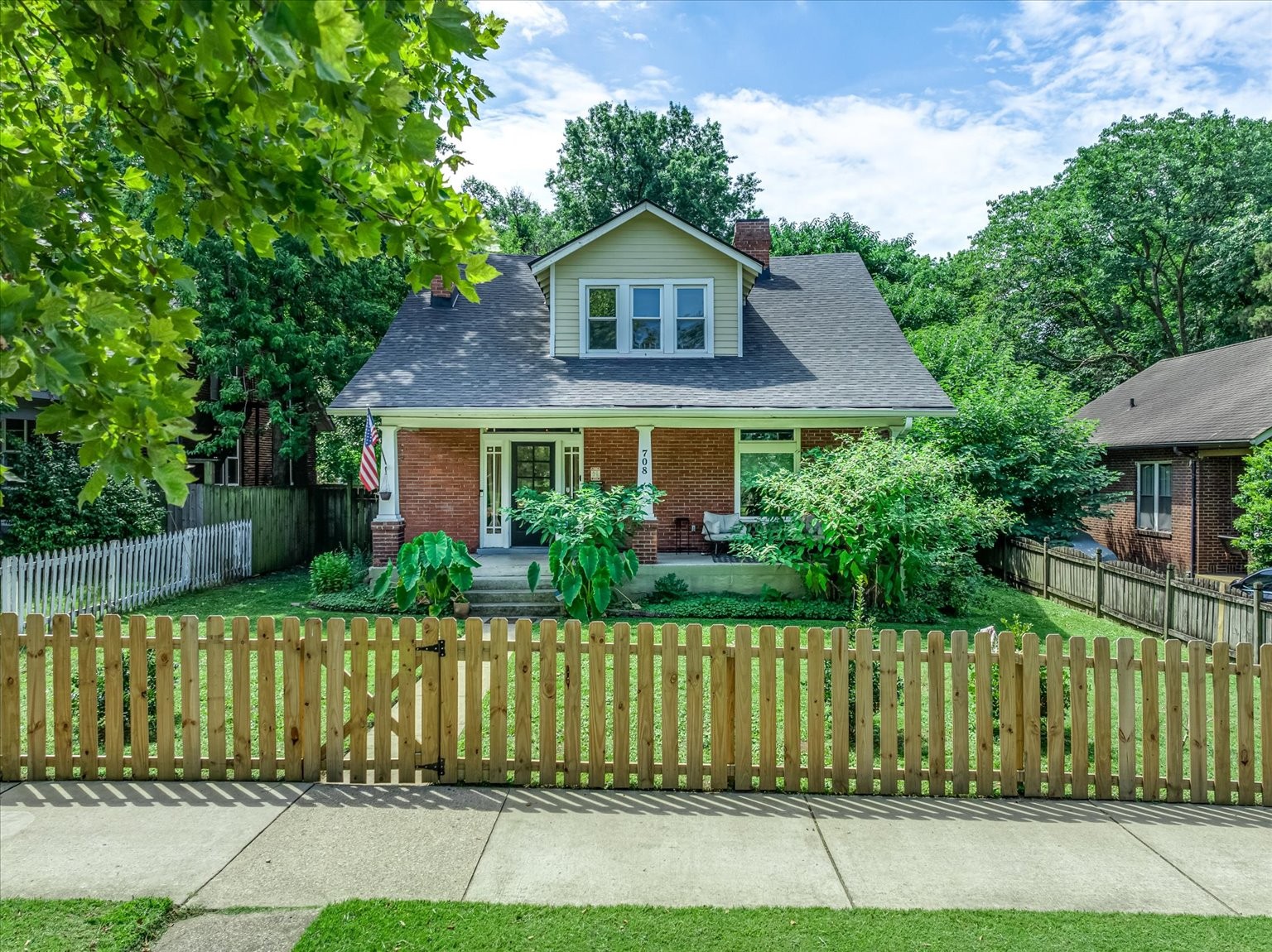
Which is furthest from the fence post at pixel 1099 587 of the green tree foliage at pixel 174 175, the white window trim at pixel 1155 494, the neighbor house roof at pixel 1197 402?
the green tree foliage at pixel 174 175

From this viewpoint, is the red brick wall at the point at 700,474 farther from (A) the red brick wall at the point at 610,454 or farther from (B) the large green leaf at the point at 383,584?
(B) the large green leaf at the point at 383,584

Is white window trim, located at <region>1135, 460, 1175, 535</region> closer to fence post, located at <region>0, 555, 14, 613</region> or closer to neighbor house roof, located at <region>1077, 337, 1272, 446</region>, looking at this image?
neighbor house roof, located at <region>1077, 337, 1272, 446</region>

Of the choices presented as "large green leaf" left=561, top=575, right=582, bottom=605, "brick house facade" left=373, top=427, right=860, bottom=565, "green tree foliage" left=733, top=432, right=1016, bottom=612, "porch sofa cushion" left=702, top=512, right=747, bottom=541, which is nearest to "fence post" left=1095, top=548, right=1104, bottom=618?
"green tree foliage" left=733, top=432, right=1016, bottom=612

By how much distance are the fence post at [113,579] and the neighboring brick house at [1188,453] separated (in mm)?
20398

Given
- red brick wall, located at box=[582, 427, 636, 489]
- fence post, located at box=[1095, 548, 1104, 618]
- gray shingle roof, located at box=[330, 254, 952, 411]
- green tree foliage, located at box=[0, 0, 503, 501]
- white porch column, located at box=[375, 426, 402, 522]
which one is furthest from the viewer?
red brick wall, located at box=[582, 427, 636, 489]

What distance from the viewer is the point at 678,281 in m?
15.5

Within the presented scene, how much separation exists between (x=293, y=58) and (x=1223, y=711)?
19.7 feet

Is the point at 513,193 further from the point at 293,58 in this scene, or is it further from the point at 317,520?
the point at 293,58

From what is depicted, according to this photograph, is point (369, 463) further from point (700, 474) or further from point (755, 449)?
point (755, 449)

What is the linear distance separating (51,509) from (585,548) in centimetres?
817

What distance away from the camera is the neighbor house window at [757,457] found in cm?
1529

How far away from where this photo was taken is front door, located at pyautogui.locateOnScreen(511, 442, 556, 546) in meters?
15.8

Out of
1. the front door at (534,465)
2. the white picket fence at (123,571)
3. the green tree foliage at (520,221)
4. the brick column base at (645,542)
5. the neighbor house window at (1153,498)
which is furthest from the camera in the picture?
the green tree foliage at (520,221)

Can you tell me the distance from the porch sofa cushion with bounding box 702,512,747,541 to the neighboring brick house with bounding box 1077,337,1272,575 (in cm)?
1055
